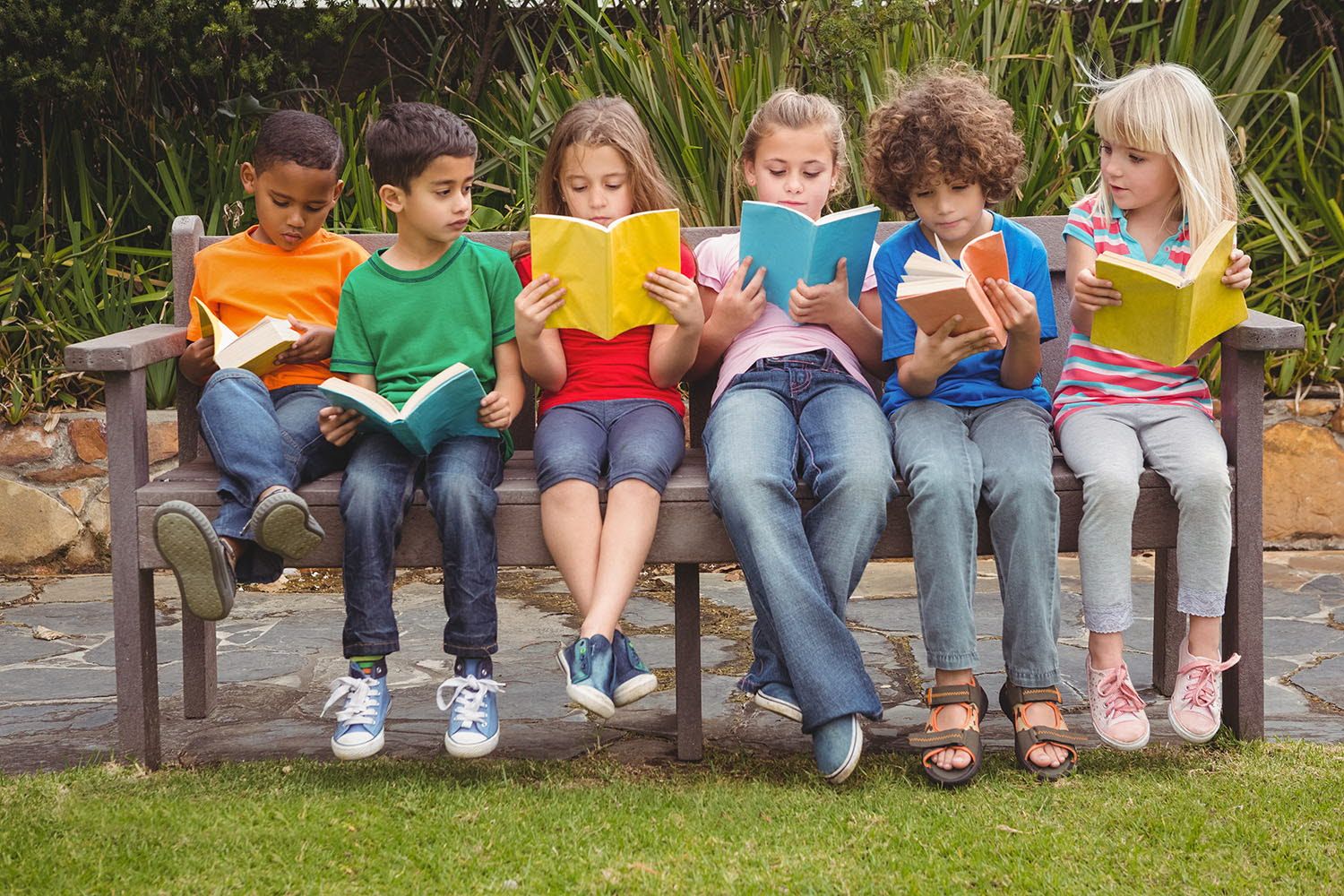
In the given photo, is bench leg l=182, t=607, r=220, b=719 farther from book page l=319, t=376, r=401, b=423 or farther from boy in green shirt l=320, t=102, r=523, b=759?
book page l=319, t=376, r=401, b=423

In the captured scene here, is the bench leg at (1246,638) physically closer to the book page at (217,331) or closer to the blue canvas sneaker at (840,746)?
the blue canvas sneaker at (840,746)

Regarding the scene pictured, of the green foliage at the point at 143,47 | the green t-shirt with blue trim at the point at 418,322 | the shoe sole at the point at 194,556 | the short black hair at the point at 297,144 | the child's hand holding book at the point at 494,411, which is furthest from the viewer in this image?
the green foliage at the point at 143,47

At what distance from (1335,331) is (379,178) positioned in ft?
10.7

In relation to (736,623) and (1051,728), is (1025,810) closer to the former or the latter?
(1051,728)

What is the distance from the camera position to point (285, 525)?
2521 mm

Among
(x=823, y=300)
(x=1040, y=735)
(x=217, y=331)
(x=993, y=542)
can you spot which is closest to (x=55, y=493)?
(x=217, y=331)

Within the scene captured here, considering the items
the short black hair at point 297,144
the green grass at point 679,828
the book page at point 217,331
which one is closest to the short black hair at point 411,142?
the short black hair at point 297,144

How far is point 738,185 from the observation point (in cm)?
447

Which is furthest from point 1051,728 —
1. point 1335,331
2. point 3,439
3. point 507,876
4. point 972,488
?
point 3,439

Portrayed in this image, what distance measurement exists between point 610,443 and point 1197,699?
4.01ft

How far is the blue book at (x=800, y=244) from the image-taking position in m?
2.75

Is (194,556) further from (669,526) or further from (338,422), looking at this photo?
(669,526)

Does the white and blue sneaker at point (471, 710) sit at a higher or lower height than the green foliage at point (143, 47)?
lower

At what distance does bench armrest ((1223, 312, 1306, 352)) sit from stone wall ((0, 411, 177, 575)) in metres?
3.25
